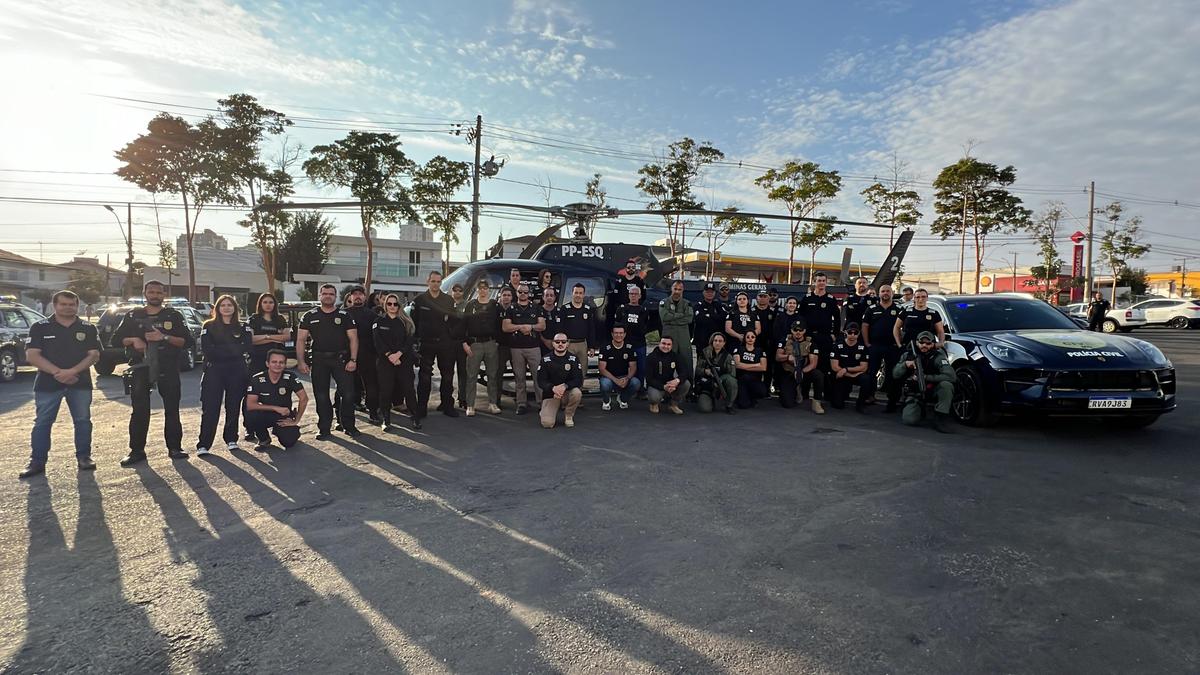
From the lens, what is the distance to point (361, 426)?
24.2ft

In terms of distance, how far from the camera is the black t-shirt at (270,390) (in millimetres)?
6402

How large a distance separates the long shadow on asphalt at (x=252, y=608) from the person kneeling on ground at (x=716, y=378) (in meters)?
5.66

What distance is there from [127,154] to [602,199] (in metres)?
22.2

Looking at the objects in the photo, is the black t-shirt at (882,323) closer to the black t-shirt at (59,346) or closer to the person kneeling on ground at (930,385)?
the person kneeling on ground at (930,385)

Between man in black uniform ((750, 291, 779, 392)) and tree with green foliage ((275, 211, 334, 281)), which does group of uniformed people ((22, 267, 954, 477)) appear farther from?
tree with green foliage ((275, 211, 334, 281))

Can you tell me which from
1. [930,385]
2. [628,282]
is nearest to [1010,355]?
[930,385]

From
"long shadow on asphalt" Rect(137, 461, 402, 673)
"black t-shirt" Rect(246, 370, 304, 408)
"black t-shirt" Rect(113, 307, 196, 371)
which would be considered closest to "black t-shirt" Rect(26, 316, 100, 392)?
"black t-shirt" Rect(113, 307, 196, 371)

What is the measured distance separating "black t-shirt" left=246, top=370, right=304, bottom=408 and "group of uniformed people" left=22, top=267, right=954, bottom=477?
1 cm

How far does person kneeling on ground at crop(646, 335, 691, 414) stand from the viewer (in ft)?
26.6

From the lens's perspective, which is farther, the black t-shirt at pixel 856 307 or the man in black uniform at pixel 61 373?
the black t-shirt at pixel 856 307

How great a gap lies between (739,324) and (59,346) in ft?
25.5

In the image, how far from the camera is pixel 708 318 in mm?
8945

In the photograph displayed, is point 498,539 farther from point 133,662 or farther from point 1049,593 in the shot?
point 1049,593

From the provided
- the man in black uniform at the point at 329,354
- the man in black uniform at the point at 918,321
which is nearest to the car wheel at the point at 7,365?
the man in black uniform at the point at 329,354
